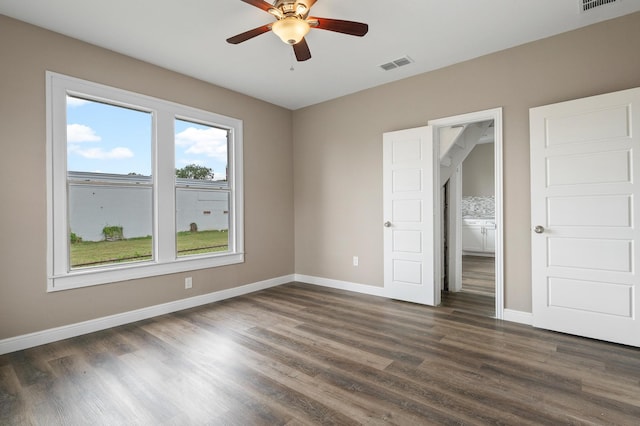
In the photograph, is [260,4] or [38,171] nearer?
[260,4]

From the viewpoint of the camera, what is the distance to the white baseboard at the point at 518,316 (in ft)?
10.4

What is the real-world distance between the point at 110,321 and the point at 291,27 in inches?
130

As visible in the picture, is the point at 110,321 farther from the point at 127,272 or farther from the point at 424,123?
the point at 424,123

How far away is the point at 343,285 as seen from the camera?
4.74 m

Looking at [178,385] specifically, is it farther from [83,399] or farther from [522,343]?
[522,343]

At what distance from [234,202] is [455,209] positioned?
3.24 m

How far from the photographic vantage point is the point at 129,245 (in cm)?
347

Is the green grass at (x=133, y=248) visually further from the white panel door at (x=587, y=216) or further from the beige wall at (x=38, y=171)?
the white panel door at (x=587, y=216)

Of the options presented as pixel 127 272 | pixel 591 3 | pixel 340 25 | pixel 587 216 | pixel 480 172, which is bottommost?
pixel 127 272

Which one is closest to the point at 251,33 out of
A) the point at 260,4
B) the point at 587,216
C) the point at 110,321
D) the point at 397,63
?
the point at 260,4

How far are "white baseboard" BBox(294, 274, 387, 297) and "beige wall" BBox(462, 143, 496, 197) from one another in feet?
Result: 17.9

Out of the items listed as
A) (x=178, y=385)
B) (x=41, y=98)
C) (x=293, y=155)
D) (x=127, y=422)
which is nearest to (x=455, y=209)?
(x=293, y=155)

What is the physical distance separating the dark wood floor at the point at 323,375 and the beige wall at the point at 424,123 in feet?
3.13

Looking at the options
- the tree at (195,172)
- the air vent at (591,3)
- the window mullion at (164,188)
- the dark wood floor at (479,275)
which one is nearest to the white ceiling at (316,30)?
the air vent at (591,3)
